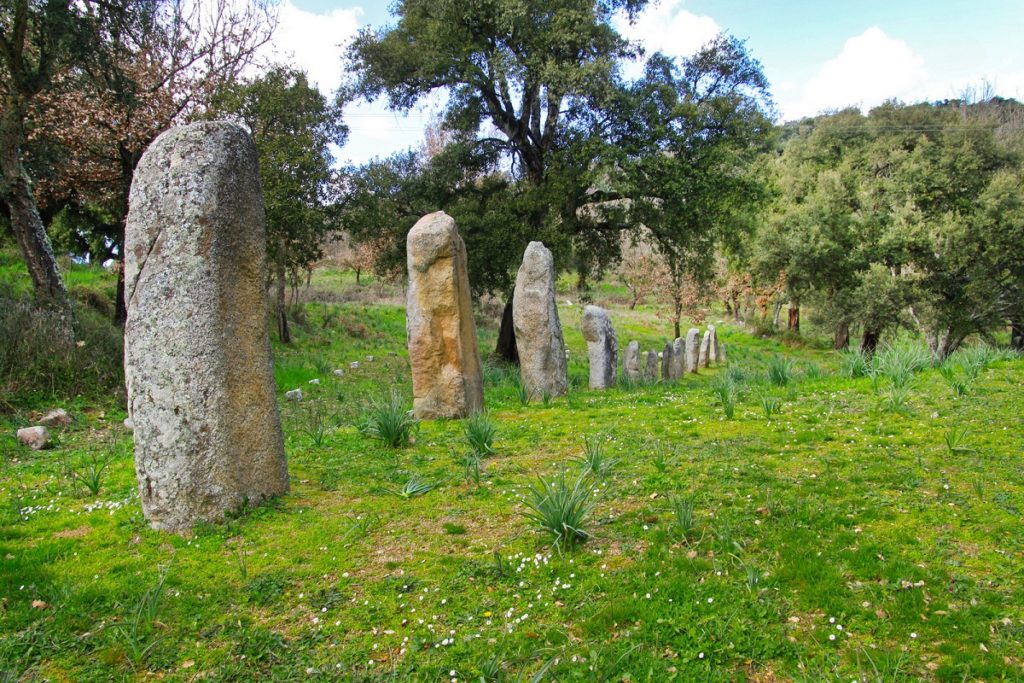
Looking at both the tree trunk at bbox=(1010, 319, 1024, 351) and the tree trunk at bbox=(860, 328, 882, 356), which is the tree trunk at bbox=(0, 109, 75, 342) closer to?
the tree trunk at bbox=(860, 328, 882, 356)

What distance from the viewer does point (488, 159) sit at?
61.2 ft

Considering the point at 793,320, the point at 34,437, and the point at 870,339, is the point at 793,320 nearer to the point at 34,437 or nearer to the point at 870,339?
the point at 870,339

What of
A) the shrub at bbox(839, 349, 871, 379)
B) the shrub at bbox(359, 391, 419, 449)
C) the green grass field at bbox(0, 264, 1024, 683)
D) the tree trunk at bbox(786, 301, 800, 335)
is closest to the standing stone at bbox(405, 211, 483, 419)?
the shrub at bbox(359, 391, 419, 449)

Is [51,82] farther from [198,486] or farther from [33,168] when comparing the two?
[198,486]

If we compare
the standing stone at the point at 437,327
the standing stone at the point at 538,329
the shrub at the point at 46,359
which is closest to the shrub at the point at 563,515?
the standing stone at the point at 437,327

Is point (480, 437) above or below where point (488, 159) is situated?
below

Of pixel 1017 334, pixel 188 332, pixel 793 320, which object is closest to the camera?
pixel 188 332

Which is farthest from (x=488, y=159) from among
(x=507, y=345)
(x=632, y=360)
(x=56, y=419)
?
(x=56, y=419)

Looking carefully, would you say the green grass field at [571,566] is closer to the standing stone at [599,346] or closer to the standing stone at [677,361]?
the standing stone at [599,346]

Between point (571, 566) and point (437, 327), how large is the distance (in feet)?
17.1

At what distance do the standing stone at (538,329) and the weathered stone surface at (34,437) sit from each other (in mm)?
6937

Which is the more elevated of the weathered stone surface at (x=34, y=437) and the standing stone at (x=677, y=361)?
the weathered stone surface at (x=34, y=437)

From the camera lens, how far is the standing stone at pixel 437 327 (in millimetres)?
8734

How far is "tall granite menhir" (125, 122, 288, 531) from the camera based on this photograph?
4.82 meters
